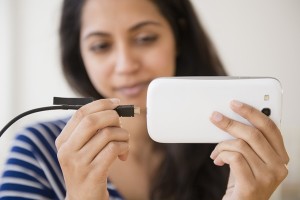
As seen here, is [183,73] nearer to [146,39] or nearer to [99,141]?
[146,39]

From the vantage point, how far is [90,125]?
38 cm

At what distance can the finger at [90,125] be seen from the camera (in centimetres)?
38

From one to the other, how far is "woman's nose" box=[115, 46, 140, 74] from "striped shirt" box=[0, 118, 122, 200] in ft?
0.76

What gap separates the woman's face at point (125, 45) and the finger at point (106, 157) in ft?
0.68

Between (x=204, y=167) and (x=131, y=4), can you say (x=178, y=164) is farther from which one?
(x=131, y=4)

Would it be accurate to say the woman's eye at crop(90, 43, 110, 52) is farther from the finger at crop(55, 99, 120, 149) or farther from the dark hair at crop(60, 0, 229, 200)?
the finger at crop(55, 99, 120, 149)

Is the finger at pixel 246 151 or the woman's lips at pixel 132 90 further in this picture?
the woman's lips at pixel 132 90

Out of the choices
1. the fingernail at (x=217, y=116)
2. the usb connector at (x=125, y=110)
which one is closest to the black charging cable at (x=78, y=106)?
the usb connector at (x=125, y=110)

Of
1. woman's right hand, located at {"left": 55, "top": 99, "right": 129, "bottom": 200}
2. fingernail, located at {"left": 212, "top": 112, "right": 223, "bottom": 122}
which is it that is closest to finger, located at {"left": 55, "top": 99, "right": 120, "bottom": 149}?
woman's right hand, located at {"left": 55, "top": 99, "right": 129, "bottom": 200}

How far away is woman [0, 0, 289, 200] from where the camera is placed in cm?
39

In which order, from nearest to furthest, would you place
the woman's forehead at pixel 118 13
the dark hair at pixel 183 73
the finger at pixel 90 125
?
1. the finger at pixel 90 125
2. the woman's forehead at pixel 118 13
3. the dark hair at pixel 183 73

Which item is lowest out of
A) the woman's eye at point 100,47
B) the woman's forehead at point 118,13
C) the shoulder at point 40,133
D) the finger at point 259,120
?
the shoulder at point 40,133

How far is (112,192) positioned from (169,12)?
388 mm

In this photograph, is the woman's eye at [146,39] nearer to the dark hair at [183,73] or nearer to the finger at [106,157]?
the dark hair at [183,73]
